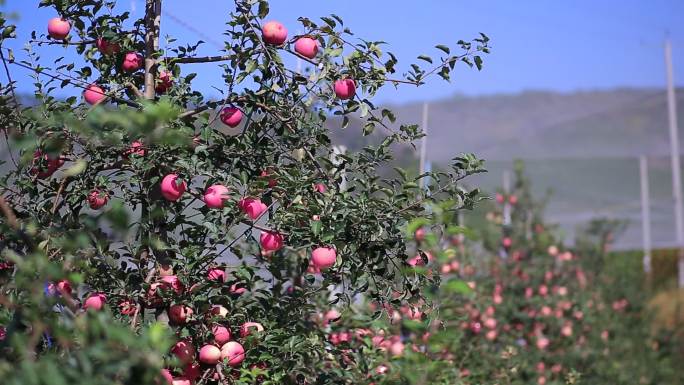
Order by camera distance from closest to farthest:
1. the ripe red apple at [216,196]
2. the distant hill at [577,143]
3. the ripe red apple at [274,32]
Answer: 1. the ripe red apple at [216,196]
2. the ripe red apple at [274,32]
3. the distant hill at [577,143]

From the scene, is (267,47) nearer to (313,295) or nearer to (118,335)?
(313,295)

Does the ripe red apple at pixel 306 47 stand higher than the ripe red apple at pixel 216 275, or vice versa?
the ripe red apple at pixel 306 47

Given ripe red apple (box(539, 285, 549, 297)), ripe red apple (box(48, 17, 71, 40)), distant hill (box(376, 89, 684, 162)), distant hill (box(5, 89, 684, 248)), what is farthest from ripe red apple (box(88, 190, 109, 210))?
distant hill (box(376, 89, 684, 162))

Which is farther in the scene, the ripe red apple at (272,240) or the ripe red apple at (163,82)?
the ripe red apple at (163,82)

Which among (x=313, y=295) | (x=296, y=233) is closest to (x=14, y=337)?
(x=296, y=233)

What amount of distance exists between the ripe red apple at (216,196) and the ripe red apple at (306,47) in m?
0.33

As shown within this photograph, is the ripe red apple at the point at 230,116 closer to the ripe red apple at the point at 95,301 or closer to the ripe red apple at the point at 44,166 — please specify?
the ripe red apple at the point at 44,166

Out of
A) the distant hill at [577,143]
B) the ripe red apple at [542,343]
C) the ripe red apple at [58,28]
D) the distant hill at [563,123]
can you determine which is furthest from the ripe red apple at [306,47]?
the distant hill at [563,123]

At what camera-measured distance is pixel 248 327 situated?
1.65 m

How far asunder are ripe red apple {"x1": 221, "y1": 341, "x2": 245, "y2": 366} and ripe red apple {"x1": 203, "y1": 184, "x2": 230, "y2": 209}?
25 centimetres

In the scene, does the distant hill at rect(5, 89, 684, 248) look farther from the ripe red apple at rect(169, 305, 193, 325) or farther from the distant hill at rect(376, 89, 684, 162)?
the ripe red apple at rect(169, 305, 193, 325)

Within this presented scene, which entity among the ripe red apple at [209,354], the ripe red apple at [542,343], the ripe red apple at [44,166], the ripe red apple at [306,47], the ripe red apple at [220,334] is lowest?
the ripe red apple at [209,354]

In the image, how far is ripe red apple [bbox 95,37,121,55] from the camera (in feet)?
6.11

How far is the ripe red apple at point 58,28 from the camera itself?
187 centimetres
